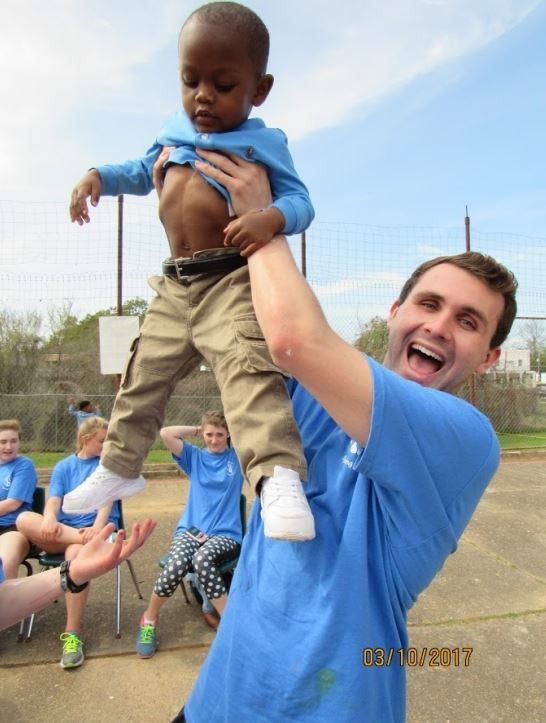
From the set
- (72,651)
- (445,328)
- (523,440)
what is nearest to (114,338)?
(72,651)

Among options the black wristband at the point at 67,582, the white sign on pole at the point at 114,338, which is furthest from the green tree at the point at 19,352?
the black wristband at the point at 67,582

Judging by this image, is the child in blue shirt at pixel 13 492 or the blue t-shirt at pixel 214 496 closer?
the child in blue shirt at pixel 13 492

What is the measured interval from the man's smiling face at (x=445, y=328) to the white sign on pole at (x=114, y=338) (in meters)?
4.76

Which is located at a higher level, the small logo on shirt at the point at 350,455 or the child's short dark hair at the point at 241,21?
the child's short dark hair at the point at 241,21

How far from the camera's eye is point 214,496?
372 cm

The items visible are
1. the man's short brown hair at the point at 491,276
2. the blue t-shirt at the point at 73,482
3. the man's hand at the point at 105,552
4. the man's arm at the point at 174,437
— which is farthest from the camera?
the man's arm at the point at 174,437

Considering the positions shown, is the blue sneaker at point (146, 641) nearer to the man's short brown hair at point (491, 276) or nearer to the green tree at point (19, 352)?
the man's short brown hair at point (491, 276)

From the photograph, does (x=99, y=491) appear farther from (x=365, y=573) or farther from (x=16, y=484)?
(x=16, y=484)

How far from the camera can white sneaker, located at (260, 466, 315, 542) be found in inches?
40.3

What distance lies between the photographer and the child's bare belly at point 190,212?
142cm

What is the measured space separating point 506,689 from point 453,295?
2.50 meters

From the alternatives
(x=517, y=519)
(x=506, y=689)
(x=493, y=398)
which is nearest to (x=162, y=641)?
(x=506, y=689)

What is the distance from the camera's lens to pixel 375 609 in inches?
38.9

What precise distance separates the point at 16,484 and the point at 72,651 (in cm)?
125
